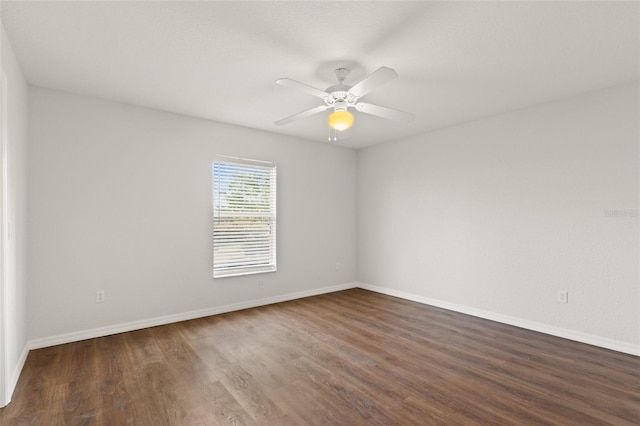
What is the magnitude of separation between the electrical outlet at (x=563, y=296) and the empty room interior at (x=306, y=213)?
0.26 ft

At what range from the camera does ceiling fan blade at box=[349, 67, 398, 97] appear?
2281mm

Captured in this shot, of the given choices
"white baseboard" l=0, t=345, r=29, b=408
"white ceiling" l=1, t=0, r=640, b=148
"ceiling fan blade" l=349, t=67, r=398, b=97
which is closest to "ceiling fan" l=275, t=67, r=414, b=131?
"ceiling fan blade" l=349, t=67, r=398, b=97

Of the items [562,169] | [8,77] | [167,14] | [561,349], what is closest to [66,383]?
[8,77]

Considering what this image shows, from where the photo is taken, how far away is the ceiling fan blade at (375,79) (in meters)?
2.28

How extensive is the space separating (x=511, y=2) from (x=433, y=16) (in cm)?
46

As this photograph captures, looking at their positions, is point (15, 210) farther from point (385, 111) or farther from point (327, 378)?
point (385, 111)

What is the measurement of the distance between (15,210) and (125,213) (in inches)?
42.5

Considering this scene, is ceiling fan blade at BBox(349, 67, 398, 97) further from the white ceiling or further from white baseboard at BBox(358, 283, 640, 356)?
white baseboard at BBox(358, 283, 640, 356)

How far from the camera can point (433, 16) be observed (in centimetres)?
211

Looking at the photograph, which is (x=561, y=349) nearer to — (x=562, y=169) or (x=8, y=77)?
(x=562, y=169)

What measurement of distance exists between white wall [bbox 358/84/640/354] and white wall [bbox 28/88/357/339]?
2.11m

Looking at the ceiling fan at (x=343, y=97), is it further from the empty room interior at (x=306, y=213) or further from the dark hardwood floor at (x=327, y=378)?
the dark hardwood floor at (x=327, y=378)

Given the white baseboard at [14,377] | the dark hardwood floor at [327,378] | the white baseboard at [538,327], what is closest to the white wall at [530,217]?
the white baseboard at [538,327]

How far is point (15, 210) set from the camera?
2.63m
